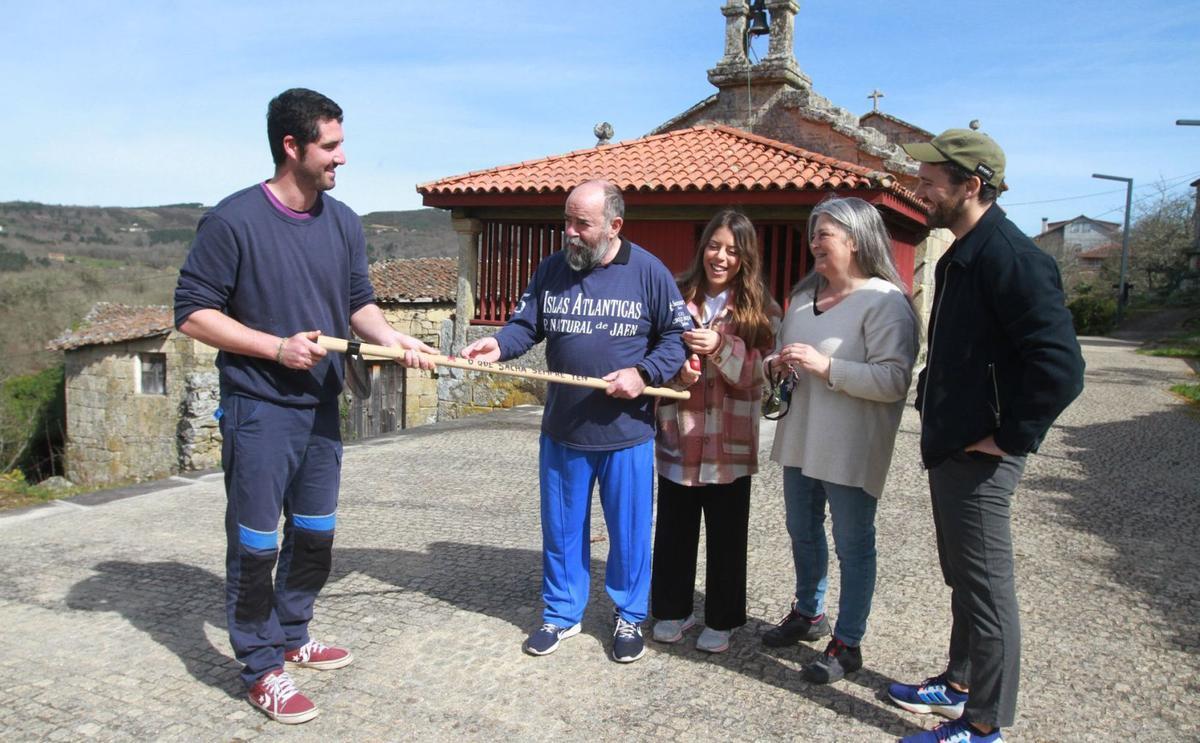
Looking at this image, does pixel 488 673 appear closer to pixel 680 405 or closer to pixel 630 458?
pixel 630 458

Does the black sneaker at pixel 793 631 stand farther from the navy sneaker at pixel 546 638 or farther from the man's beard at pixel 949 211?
the man's beard at pixel 949 211

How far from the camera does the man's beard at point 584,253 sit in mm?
3379

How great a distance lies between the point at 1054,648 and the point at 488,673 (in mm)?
2265

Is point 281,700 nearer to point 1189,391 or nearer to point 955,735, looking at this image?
point 955,735

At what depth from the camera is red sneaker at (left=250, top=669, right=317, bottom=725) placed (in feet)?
9.26

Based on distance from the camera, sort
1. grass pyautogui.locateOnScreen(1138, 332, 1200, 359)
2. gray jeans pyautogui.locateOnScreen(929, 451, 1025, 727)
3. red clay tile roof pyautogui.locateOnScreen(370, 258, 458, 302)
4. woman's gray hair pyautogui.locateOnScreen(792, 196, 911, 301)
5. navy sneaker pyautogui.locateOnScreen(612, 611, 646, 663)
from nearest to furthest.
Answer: gray jeans pyautogui.locateOnScreen(929, 451, 1025, 727), woman's gray hair pyautogui.locateOnScreen(792, 196, 911, 301), navy sneaker pyautogui.locateOnScreen(612, 611, 646, 663), red clay tile roof pyautogui.locateOnScreen(370, 258, 458, 302), grass pyautogui.locateOnScreen(1138, 332, 1200, 359)

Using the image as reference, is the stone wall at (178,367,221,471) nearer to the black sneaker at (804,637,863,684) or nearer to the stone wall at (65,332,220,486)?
the stone wall at (65,332,220,486)

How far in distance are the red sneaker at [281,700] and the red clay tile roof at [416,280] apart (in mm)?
15477

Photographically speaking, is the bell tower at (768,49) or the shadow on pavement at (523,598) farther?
the bell tower at (768,49)

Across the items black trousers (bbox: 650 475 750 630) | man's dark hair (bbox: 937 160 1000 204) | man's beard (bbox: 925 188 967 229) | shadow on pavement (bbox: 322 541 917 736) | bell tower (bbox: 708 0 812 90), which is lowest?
shadow on pavement (bbox: 322 541 917 736)

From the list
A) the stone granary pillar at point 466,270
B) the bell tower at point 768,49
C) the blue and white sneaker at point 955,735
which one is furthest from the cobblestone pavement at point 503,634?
the bell tower at point 768,49

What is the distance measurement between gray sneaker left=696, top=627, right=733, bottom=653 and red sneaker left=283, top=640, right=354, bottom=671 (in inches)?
53.1

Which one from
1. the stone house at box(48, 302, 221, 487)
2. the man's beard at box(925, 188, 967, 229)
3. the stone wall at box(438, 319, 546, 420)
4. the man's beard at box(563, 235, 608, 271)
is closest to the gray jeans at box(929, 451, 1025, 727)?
the man's beard at box(925, 188, 967, 229)

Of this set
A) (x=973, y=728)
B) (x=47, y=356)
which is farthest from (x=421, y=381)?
(x=47, y=356)
